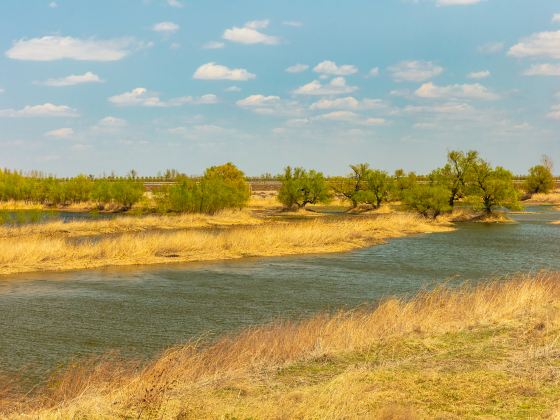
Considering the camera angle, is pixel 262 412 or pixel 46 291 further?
pixel 46 291

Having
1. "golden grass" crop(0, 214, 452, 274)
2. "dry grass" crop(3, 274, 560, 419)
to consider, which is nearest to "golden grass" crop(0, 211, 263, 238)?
"golden grass" crop(0, 214, 452, 274)

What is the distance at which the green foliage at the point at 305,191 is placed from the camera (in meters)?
81.4

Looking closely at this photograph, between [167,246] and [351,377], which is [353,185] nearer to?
[167,246]

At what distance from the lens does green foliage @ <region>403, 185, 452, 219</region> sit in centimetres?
6500

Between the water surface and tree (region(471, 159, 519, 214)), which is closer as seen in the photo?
the water surface

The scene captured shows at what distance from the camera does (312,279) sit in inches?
1118

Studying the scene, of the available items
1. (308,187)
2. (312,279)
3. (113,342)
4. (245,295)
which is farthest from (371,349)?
(308,187)

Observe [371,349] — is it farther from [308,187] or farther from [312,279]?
[308,187]

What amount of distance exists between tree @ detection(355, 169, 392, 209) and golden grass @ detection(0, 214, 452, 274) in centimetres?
3235

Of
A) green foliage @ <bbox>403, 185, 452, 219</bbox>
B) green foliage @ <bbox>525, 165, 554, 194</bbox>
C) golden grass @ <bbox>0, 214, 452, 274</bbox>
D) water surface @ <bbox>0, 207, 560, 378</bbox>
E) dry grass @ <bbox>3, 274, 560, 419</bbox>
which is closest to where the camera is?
dry grass @ <bbox>3, 274, 560, 419</bbox>

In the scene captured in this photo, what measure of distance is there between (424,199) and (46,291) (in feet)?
162

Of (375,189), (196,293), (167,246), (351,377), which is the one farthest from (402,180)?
(351,377)

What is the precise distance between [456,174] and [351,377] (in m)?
64.3

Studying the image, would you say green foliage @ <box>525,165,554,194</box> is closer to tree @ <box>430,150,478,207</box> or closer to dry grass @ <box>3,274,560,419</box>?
tree @ <box>430,150,478,207</box>
